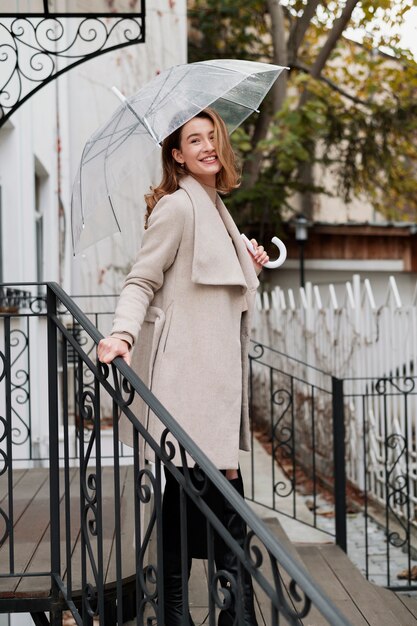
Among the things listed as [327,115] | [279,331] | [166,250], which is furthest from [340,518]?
[327,115]

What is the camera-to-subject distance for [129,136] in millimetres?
3246

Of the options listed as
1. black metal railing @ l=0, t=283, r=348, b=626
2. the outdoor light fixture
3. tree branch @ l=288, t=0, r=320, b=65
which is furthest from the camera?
the outdoor light fixture

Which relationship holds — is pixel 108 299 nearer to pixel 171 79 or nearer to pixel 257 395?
pixel 257 395

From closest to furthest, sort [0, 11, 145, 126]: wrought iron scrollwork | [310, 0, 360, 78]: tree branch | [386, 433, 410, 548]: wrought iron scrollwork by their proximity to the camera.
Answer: [0, 11, 145, 126]: wrought iron scrollwork → [386, 433, 410, 548]: wrought iron scrollwork → [310, 0, 360, 78]: tree branch

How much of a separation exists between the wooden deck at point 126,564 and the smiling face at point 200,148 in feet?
5.09

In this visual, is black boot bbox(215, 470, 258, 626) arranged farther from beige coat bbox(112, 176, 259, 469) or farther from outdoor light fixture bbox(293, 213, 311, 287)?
outdoor light fixture bbox(293, 213, 311, 287)

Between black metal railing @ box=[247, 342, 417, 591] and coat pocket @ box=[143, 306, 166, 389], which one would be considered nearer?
coat pocket @ box=[143, 306, 166, 389]

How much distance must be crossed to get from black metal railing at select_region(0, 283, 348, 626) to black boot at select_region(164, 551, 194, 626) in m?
0.09

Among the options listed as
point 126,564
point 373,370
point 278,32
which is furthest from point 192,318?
point 278,32

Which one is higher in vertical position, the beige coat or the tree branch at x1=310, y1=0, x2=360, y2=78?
the tree branch at x1=310, y1=0, x2=360, y2=78

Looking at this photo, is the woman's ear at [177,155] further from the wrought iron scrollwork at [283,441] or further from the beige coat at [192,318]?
the wrought iron scrollwork at [283,441]

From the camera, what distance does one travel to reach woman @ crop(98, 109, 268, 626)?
2.94 metres

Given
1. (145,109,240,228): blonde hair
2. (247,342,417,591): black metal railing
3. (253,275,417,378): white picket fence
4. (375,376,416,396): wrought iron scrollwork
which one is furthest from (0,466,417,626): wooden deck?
(253,275,417,378): white picket fence

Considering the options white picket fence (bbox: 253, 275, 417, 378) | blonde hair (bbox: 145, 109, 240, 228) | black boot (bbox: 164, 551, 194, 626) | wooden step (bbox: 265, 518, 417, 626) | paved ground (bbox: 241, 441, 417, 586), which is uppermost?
blonde hair (bbox: 145, 109, 240, 228)
